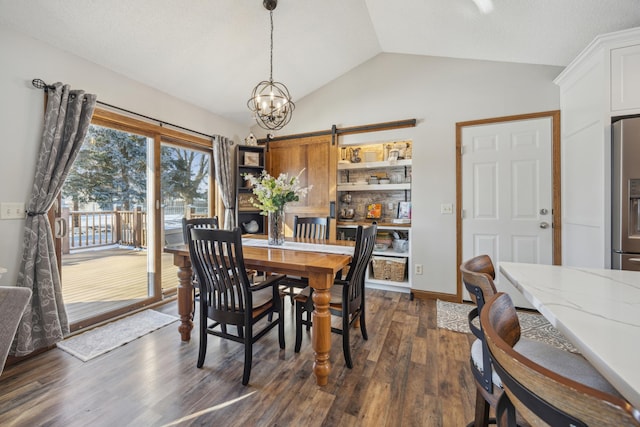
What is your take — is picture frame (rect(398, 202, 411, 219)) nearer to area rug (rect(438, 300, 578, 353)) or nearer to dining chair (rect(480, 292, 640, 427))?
area rug (rect(438, 300, 578, 353))

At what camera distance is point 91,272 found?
284cm

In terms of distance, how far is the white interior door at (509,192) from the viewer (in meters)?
2.93

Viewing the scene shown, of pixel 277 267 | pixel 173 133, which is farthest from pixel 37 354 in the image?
pixel 173 133

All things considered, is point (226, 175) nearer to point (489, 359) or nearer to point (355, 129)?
point (355, 129)

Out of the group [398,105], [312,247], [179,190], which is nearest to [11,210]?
[179,190]

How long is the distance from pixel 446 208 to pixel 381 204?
3.18 feet

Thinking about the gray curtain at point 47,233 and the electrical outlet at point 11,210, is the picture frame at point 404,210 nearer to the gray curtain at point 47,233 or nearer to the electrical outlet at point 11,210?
the gray curtain at point 47,233

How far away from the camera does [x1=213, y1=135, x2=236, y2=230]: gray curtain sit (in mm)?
3842

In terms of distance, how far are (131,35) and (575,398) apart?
3430 mm

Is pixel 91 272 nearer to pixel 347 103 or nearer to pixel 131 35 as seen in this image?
pixel 131 35

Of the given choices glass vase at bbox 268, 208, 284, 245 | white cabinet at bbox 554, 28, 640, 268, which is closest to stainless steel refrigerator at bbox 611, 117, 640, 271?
white cabinet at bbox 554, 28, 640, 268

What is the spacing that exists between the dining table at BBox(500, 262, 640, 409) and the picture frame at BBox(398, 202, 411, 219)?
2.19 metres

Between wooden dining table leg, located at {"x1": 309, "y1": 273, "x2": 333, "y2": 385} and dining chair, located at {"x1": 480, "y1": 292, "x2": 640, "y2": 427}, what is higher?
dining chair, located at {"x1": 480, "y1": 292, "x2": 640, "y2": 427}

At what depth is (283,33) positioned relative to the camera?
2.92 m
